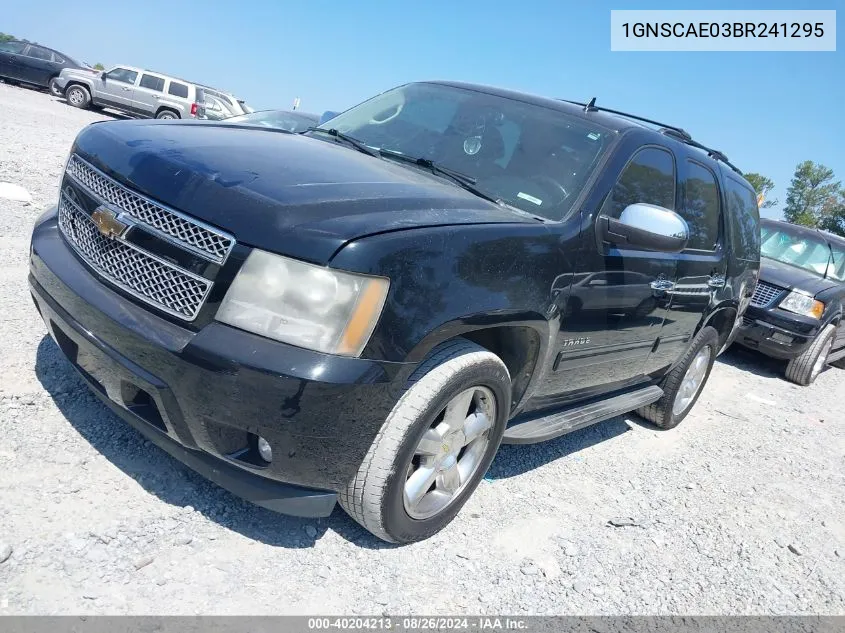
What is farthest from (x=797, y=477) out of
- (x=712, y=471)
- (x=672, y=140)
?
(x=672, y=140)

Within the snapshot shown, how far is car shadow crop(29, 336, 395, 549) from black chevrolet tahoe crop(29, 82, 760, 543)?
33cm

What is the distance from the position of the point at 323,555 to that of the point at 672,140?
304cm

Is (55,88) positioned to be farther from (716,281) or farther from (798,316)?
(716,281)

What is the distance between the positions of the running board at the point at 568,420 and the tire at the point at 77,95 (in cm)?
2167

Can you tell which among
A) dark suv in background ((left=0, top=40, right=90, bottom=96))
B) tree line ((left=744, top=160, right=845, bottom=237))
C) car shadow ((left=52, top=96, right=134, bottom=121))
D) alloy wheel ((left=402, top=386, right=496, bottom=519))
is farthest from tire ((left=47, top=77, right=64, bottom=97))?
tree line ((left=744, top=160, right=845, bottom=237))

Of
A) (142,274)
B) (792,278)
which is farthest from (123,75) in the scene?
(142,274)

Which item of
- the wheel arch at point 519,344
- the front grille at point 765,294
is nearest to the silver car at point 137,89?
the front grille at point 765,294

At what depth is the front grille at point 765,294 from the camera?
757 centimetres

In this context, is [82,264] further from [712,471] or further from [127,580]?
[712,471]

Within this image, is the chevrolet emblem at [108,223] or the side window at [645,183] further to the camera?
the side window at [645,183]

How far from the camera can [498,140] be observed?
339 cm

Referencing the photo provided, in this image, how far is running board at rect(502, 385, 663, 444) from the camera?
305 cm

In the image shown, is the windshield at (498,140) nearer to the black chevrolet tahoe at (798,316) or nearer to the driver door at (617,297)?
the driver door at (617,297)

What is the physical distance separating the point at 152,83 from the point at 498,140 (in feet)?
66.8
